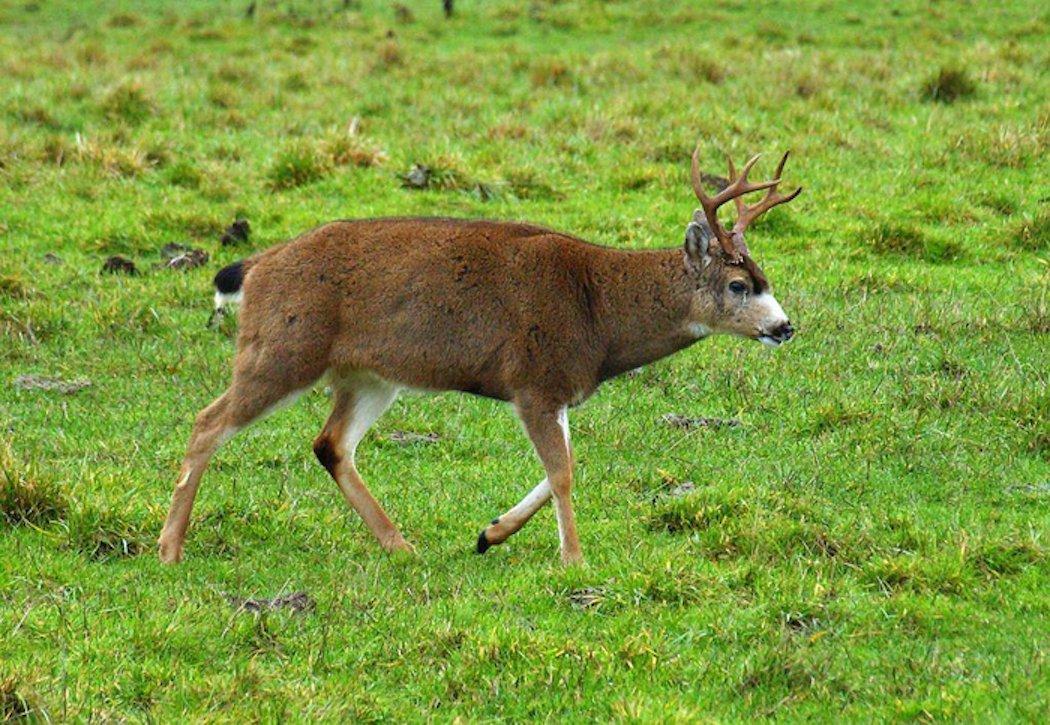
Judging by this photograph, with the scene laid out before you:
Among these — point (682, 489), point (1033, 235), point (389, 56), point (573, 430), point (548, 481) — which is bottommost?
point (389, 56)

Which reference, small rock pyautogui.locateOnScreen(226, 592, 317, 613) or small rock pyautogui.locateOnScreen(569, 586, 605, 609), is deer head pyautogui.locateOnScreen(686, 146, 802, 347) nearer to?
small rock pyautogui.locateOnScreen(569, 586, 605, 609)

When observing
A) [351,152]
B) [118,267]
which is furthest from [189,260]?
[351,152]

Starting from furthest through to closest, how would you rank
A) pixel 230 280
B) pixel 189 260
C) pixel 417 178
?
pixel 417 178, pixel 189 260, pixel 230 280

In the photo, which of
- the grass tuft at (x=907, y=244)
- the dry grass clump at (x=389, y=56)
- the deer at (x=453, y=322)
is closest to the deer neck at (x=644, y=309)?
the deer at (x=453, y=322)

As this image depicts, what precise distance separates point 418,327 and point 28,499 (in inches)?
76.3

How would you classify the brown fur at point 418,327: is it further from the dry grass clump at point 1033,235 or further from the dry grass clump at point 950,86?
the dry grass clump at point 950,86

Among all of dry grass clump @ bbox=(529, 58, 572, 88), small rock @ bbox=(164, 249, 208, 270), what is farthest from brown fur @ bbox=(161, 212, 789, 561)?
dry grass clump @ bbox=(529, 58, 572, 88)

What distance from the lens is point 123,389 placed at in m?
10.0

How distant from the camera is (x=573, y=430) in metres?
9.43

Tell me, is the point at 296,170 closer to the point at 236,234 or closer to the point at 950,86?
the point at 236,234

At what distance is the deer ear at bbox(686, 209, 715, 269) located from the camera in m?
8.08

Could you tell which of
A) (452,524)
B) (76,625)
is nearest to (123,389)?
(452,524)

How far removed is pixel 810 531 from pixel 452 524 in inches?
69.3

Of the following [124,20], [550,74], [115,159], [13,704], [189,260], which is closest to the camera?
[13,704]
